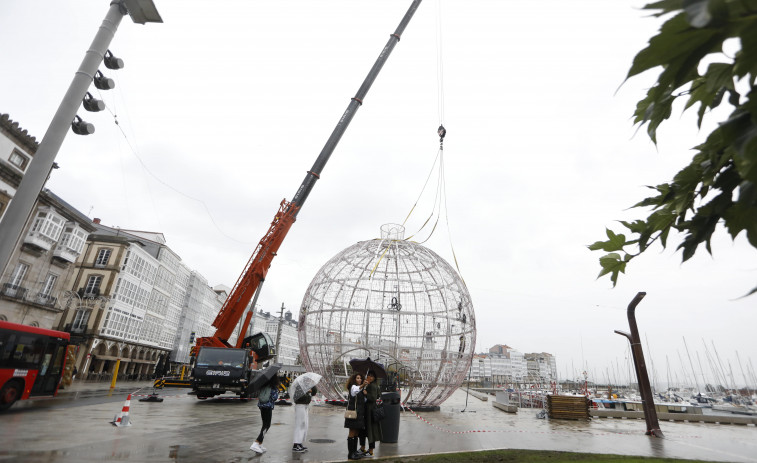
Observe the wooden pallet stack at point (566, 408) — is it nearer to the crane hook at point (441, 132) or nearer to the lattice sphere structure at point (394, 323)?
the lattice sphere structure at point (394, 323)

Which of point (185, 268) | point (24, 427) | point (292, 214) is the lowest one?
point (24, 427)

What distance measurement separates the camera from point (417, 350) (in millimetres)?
15898

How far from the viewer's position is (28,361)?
13.1 m

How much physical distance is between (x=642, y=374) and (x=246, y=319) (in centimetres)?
1676

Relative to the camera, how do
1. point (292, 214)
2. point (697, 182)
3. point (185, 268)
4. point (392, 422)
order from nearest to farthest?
1. point (697, 182)
2. point (392, 422)
3. point (292, 214)
4. point (185, 268)

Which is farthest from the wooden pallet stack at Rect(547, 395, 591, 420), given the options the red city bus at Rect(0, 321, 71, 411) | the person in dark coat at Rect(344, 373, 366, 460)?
the red city bus at Rect(0, 321, 71, 411)

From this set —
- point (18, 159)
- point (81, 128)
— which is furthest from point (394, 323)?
point (18, 159)

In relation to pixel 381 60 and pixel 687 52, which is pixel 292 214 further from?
pixel 687 52

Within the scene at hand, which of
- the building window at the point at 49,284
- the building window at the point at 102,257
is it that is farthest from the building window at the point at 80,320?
the building window at the point at 49,284

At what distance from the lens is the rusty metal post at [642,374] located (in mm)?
12508

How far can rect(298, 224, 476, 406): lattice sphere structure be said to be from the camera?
15.9 metres

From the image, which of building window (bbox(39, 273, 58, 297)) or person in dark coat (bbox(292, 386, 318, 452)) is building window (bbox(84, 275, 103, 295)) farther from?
person in dark coat (bbox(292, 386, 318, 452))

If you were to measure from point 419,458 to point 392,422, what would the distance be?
2.34m

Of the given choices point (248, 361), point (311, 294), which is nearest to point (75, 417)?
point (248, 361)
